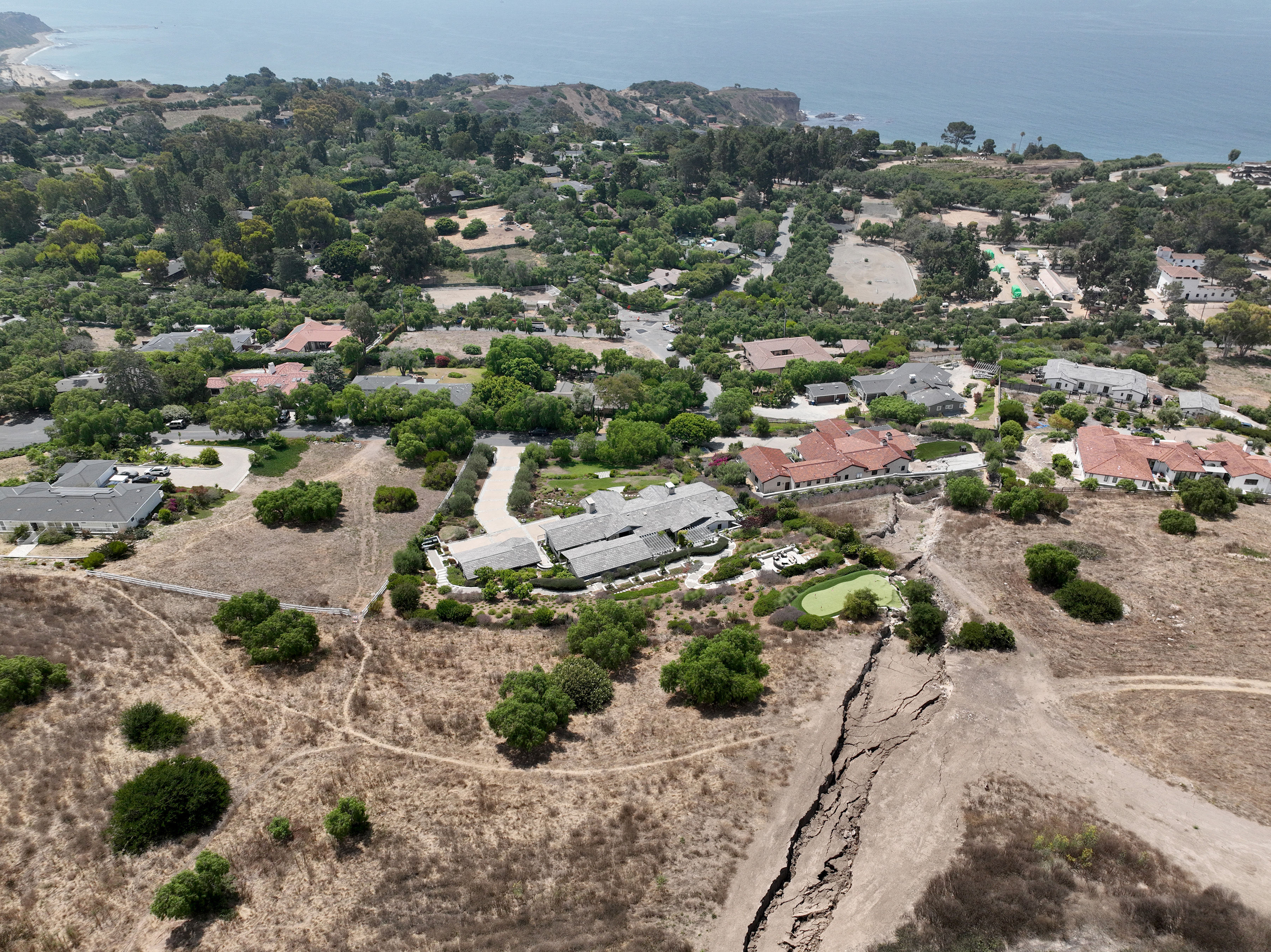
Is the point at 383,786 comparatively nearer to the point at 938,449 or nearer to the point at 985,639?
the point at 985,639

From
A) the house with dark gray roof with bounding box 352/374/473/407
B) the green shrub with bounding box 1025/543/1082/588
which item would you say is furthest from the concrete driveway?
the green shrub with bounding box 1025/543/1082/588

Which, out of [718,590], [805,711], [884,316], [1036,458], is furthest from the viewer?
[884,316]

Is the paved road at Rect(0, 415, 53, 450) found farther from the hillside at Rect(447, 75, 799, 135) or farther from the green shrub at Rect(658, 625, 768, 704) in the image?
the hillside at Rect(447, 75, 799, 135)

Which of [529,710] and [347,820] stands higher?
[529,710]

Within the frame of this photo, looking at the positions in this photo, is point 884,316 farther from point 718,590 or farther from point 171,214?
point 171,214

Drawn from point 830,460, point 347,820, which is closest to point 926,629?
point 830,460

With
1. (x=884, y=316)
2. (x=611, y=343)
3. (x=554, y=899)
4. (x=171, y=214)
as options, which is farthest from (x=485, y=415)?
(x=171, y=214)

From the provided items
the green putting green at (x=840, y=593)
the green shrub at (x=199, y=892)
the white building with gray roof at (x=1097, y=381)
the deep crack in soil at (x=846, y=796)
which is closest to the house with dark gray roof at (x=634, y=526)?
the green putting green at (x=840, y=593)
